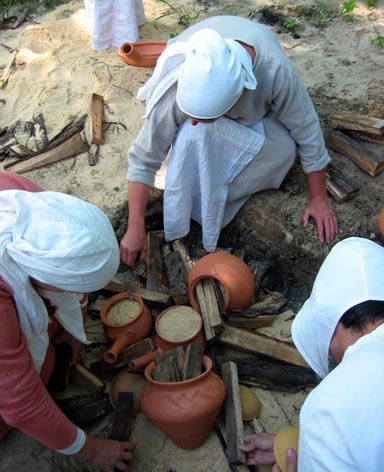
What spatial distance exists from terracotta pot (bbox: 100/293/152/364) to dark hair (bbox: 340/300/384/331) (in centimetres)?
160

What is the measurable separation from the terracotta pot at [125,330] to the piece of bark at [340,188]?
1603mm

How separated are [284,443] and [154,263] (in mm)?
1654

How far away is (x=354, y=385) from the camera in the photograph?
4.90 feet

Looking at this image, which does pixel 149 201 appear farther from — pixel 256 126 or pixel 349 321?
pixel 349 321

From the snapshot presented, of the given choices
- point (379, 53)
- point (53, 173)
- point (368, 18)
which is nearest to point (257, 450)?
point (53, 173)

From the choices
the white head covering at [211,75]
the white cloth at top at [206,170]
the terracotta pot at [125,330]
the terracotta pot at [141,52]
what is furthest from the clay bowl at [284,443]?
the terracotta pot at [141,52]

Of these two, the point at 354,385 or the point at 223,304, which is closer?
the point at 354,385

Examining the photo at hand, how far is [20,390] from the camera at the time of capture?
6.55 ft

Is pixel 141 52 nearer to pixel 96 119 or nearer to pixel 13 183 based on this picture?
pixel 96 119

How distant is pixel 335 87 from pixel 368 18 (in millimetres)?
1635

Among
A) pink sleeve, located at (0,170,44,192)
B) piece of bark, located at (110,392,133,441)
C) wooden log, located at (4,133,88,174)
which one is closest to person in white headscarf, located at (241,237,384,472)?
piece of bark, located at (110,392,133,441)

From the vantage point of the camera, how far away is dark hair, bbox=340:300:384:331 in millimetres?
1683

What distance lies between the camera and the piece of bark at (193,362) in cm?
263

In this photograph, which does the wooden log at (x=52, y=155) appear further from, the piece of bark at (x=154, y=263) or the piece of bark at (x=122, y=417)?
the piece of bark at (x=122, y=417)
